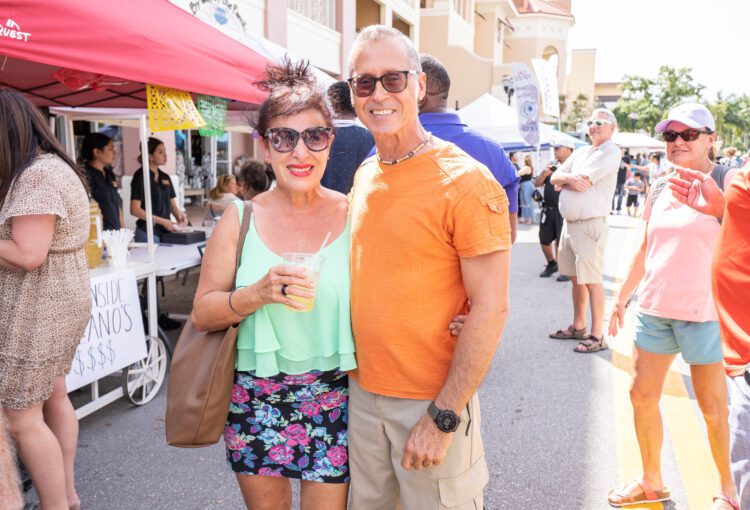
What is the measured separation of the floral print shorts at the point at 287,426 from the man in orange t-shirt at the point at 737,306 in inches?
49.9

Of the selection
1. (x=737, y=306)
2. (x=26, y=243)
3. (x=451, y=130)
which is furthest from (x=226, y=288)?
(x=451, y=130)

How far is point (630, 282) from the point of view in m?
3.23

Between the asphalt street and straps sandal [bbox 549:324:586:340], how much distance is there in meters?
0.38

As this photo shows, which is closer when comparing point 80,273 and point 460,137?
point 80,273

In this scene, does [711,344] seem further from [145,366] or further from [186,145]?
[186,145]

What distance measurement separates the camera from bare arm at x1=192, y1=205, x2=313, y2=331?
168 centimetres

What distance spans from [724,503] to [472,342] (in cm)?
207

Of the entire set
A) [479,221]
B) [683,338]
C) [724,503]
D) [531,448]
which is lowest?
[531,448]

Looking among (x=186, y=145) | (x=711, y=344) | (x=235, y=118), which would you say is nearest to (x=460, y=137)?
(x=711, y=344)

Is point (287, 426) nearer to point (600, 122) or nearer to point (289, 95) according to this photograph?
point (289, 95)

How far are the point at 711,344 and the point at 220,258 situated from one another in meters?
2.37

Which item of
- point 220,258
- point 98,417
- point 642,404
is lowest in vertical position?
point 98,417

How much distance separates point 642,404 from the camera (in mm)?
3002

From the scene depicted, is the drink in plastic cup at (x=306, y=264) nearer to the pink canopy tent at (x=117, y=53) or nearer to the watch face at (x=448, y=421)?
the watch face at (x=448, y=421)
